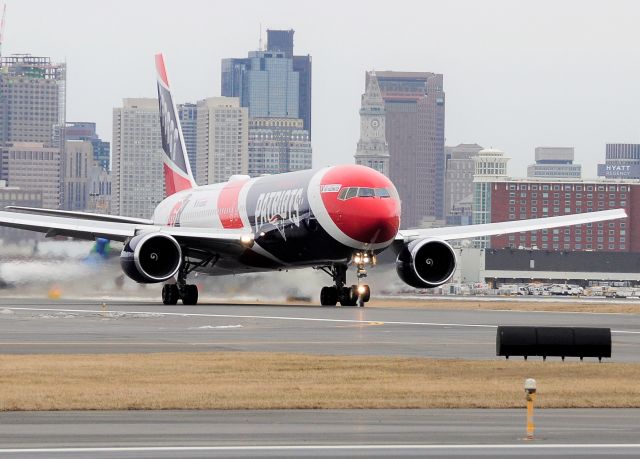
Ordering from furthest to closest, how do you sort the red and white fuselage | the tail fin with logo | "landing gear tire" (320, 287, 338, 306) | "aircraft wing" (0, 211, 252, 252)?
the tail fin with logo
"aircraft wing" (0, 211, 252, 252)
"landing gear tire" (320, 287, 338, 306)
the red and white fuselage

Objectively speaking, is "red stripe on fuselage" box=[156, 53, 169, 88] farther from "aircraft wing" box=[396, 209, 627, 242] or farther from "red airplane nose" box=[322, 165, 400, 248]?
"red airplane nose" box=[322, 165, 400, 248]

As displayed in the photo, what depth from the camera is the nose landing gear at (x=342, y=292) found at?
63.2 metres

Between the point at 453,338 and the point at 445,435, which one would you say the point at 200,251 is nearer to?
the point at 453,338

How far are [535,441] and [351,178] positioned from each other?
128 ft

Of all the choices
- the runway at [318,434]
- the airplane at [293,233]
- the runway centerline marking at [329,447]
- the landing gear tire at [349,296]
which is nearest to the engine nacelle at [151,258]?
the airplane at [293,233]

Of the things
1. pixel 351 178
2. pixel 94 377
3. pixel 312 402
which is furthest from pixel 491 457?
pixel 351 178

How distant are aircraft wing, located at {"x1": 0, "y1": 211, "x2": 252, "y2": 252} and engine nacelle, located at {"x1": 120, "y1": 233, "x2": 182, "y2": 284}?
2.49 ft

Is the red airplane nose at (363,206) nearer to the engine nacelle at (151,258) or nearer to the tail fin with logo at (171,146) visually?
the engine nacelle at (151,258)

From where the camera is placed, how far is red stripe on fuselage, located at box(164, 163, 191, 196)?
8325 cm

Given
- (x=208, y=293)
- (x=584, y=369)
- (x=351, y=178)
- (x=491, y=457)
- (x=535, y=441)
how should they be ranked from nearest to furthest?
(x=491, y=457) < (x=535, y=441) < (x=584, y=369) < (x=351, y=178) < (x=208, y=293)

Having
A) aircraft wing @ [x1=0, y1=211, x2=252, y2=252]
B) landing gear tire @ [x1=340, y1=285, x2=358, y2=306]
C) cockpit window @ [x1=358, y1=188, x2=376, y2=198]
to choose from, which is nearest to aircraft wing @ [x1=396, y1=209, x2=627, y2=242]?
landing gear tire @ [x1=340, y1=285, x2=358, y2=306]

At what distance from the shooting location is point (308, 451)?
A: 20.8 m

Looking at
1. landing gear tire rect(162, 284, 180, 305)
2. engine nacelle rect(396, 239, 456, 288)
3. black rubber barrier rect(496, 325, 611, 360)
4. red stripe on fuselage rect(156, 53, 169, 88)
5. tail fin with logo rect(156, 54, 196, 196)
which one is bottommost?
landing gear tire rect(162, 284, 180, 305)

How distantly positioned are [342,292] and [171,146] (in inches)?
927
